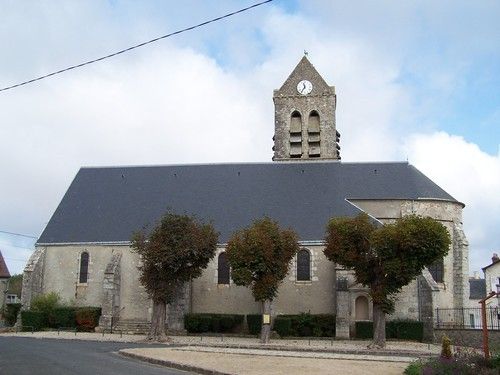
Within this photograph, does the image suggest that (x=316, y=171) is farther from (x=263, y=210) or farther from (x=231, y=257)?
(x=231, y=257)

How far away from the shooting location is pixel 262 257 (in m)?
25.5

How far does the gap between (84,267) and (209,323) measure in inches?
332

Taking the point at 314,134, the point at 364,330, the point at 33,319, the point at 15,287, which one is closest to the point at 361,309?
the point at 364,330

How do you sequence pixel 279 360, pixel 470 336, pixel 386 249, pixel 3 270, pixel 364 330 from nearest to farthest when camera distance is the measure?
1. pixel 279 360
2. pixel 386 249
3. pixel 470 336
4. pixel 364 330
5. pixel 3 270

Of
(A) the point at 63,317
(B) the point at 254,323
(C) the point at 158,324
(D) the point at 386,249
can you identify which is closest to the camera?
(D) the point at 386,249

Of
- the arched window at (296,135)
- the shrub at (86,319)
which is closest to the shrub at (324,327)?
the shrub at (86,319)

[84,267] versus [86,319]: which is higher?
[84,267]

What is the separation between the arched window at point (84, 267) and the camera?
109 feet

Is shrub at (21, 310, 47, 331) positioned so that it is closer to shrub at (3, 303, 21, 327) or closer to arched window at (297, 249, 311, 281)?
shrub at (3, 303, 21, 327)

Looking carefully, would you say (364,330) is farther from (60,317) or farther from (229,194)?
(60,317)

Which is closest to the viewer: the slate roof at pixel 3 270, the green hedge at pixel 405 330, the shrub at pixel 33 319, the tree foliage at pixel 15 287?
the green hedge at pixel 405 330

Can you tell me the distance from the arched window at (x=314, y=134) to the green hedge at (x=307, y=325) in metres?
11.8

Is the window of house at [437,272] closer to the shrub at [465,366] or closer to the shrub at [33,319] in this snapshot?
the shrub at [465,366]

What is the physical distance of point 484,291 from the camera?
5328 cm
